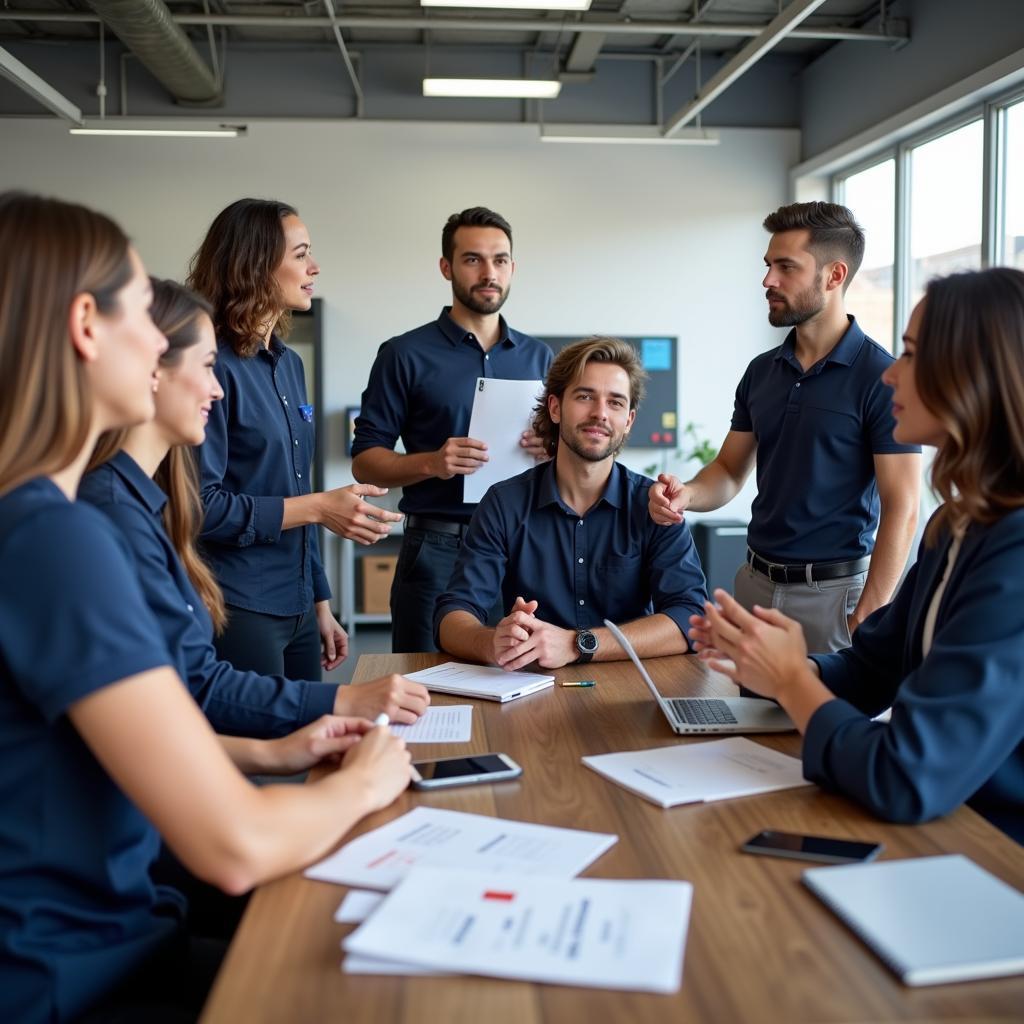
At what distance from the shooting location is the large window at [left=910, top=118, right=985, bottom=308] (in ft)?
17.7

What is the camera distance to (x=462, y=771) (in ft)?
5.23

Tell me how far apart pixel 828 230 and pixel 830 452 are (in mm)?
688

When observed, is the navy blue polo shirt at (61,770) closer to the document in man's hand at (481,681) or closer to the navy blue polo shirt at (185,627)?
the navy blue polo shirt at (185,627)

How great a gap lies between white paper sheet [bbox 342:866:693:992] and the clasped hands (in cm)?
101

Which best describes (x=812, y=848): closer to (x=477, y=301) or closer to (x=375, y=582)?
(x=477, y=301)

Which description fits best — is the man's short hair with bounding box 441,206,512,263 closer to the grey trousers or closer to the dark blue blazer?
the grey trousers

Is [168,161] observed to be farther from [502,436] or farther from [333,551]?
[502,436]

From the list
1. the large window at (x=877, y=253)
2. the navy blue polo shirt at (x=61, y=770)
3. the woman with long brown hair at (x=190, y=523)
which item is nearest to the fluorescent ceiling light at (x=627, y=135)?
the large window at (x=877, y=253)

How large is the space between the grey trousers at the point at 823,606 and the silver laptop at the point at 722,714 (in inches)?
46.9

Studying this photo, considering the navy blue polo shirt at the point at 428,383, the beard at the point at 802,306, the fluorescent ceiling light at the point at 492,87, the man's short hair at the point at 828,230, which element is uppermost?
the fluorescent ceiling light at the point at 492,87

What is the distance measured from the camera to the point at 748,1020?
3.11ft

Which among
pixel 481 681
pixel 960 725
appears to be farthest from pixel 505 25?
pixel 960 725

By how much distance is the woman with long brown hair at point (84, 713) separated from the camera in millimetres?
1104

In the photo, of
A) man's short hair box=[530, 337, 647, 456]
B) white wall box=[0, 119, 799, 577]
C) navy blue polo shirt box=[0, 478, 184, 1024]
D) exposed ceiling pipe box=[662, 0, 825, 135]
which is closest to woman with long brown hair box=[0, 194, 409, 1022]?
navy blue polo shirt box=[0, 478, 184, 1024]
